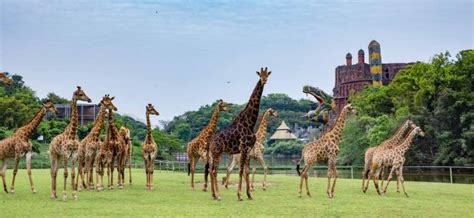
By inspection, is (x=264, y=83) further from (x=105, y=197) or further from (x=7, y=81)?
(x=7, y=81)

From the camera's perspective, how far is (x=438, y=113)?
35.8 meters

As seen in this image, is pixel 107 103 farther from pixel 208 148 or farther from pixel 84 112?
pixel 84 112

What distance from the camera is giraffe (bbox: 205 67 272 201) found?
45.4ft

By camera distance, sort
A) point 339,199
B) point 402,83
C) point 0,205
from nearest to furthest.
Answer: point 0,205, point 339,199, point 402,83

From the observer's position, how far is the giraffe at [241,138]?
13.8 m

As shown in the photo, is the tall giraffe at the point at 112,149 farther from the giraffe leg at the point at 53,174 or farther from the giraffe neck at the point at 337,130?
the giraffe neck at the point at 337,130

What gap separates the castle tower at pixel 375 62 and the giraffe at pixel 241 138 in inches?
1771

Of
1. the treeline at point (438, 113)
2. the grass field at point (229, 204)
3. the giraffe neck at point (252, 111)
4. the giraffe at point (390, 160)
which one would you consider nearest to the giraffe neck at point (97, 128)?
the grass field at point (229, 204)

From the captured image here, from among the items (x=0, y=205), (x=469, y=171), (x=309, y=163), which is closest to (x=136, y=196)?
(x=0, y=205)

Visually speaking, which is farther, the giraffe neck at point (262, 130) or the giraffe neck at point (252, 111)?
the giraffe neck at point (262, 130)

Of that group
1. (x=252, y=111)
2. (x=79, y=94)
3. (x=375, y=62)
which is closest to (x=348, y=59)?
(x=375, y=62)

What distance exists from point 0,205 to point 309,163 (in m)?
7.40

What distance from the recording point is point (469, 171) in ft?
111

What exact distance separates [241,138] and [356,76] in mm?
47617
